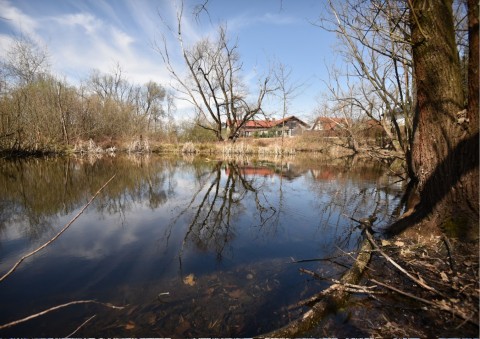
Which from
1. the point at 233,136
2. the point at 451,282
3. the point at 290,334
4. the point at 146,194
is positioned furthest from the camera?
the point at 233,136

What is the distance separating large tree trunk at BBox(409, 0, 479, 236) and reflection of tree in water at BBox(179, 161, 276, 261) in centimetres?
300

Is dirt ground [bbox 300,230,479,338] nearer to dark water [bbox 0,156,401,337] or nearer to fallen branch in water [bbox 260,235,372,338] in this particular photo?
fallen branch in water [bbox 260,235,372,338]

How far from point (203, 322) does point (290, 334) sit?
82 centimetres

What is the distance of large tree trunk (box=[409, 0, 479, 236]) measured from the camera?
10.2 feet

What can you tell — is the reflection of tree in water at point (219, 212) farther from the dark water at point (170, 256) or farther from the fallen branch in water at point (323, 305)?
the fallen branch in water at point (323, 305)

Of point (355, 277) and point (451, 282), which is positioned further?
point (355, 277)

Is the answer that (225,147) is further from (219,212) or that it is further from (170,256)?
(170,256)

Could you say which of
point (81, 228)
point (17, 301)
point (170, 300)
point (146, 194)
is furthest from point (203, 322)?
point (146, 194)

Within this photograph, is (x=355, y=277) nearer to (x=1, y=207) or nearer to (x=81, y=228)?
(x=81, y=228)

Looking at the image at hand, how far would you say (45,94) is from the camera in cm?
2375

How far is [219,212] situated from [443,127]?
441cm

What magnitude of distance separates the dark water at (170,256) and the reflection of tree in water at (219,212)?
3 cm

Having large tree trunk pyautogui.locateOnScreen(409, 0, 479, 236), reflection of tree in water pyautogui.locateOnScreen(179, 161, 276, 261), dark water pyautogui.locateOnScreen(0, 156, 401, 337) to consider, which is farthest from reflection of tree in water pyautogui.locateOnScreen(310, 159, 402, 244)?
large tree trunk pyautogui.locateOnScreen(409, 0, 479, 236)

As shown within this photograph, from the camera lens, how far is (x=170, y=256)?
3785 mm
